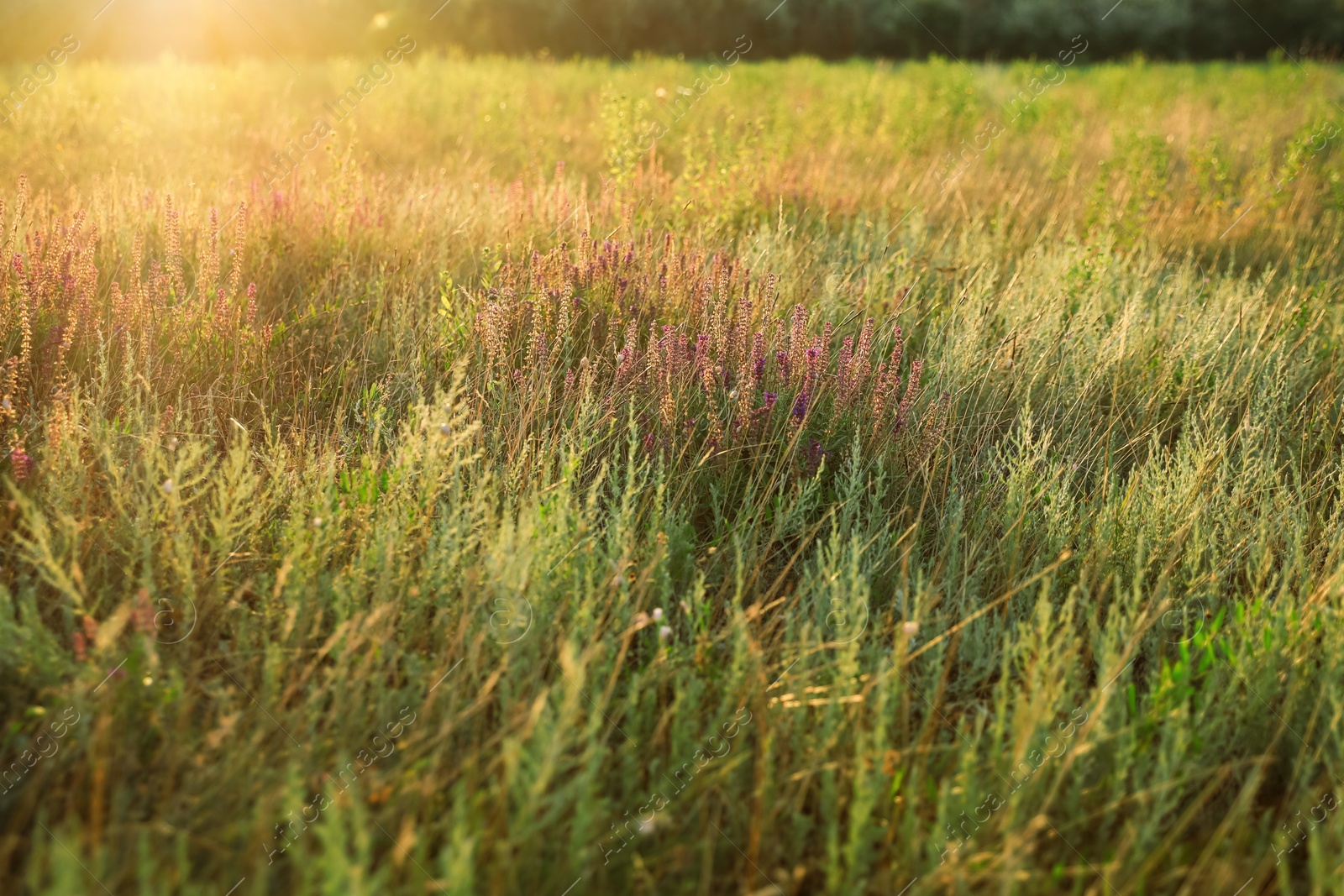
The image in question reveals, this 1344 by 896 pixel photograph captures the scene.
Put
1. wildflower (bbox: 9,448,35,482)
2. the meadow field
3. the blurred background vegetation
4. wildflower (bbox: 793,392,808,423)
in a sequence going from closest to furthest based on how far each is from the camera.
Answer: the meadow field, wildflower (bbox: 9,448,35,482), wildflower (bbox: 793,392,808,423), the blurred background vegetation

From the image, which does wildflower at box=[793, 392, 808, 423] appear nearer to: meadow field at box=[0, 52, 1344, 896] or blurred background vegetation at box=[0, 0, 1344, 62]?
meadow field at box=[0, 52, 1344, 896]

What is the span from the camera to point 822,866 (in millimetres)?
1398

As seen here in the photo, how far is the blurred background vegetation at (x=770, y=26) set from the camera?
61.7 feet

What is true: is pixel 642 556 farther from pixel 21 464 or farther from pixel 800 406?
pixel 21 464

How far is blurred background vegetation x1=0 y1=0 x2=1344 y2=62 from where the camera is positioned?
18.8 m

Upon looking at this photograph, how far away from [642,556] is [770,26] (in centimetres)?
2443

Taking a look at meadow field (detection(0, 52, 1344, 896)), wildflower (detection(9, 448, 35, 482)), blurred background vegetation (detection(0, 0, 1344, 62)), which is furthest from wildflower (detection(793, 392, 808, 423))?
blurred background vegetation (detection(0, 0, 1344, 62))

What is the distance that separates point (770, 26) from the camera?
23281 millimetres

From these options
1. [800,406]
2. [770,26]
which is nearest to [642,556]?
[800,406]

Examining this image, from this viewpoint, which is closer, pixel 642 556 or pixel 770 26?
pixel 642 556

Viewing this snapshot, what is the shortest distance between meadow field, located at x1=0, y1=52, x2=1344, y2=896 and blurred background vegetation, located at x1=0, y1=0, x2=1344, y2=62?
56.6 ft

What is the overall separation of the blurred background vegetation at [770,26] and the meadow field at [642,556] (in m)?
17.2

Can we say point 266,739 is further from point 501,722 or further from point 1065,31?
point 1065,31

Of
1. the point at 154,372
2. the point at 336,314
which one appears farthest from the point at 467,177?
the point at 154,372
